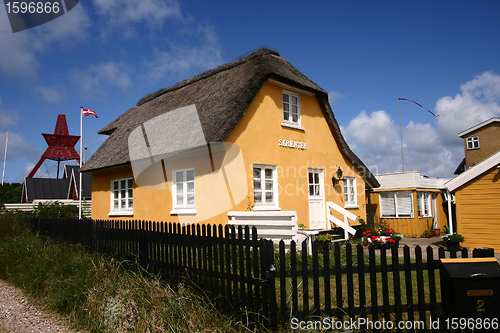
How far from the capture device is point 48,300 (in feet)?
19.3

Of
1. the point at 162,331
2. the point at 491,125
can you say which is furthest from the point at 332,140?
the point at 491,125

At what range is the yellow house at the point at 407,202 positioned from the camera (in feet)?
60.7

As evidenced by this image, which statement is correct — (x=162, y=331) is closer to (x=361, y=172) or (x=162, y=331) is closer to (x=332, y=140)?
(x=332, y=140)

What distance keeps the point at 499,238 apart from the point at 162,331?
1132 cm

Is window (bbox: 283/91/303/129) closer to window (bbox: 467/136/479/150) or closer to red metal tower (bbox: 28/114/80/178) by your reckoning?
window (bbox: 467/136/479/150)

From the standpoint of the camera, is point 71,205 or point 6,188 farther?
point 6,188

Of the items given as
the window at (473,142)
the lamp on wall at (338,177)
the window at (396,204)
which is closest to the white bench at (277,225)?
the lamp on wall at (338,177)

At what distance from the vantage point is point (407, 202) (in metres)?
18.8

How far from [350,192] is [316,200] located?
264 centimetres

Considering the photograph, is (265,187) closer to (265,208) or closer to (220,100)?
(265,208)

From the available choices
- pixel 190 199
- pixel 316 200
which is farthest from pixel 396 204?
pixel 190 199

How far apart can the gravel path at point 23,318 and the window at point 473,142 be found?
34457 mm

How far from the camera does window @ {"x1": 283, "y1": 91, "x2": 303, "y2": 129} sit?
12.4 meters

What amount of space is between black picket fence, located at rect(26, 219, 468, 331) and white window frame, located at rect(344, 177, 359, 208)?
7.82 meters
